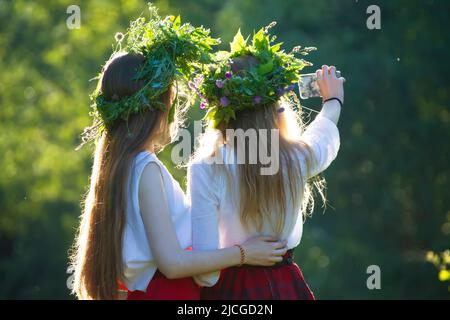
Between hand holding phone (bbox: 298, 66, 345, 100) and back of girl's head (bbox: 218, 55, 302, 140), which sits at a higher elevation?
hand holding phone (bbox: 298, 66, 345, 100)

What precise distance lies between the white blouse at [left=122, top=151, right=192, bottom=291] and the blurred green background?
36.1 feet

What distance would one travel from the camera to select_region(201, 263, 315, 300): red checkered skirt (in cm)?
349

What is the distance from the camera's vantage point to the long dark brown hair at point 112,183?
3.41m

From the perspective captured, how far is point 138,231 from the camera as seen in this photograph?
11.2ft

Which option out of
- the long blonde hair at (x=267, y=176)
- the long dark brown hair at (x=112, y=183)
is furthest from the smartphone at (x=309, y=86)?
the long dark brown hair at (x=112, y=183)

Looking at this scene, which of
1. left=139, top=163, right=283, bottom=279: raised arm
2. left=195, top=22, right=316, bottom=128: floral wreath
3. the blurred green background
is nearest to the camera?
left=139, top=163, right=283, bottom=279: raised arm

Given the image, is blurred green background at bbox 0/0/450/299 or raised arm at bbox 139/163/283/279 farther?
blurred green background at bbox 0/0/450/299

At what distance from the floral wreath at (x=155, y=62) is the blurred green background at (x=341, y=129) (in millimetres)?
10870

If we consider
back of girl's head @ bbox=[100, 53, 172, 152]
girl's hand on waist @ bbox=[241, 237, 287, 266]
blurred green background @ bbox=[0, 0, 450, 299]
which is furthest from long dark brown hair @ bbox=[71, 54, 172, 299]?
blurred green background @ bbox=[0, 0, 450, 299]

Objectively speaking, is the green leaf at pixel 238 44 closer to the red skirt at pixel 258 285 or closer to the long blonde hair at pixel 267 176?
the long blonde hair at pixel 267 176

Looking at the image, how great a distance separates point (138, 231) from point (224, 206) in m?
0.40

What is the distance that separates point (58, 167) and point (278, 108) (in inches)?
485

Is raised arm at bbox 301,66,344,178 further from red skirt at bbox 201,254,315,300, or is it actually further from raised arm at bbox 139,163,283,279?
raised arm at bbox 139,163,283,279

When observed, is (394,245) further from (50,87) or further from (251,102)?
(251,102)
